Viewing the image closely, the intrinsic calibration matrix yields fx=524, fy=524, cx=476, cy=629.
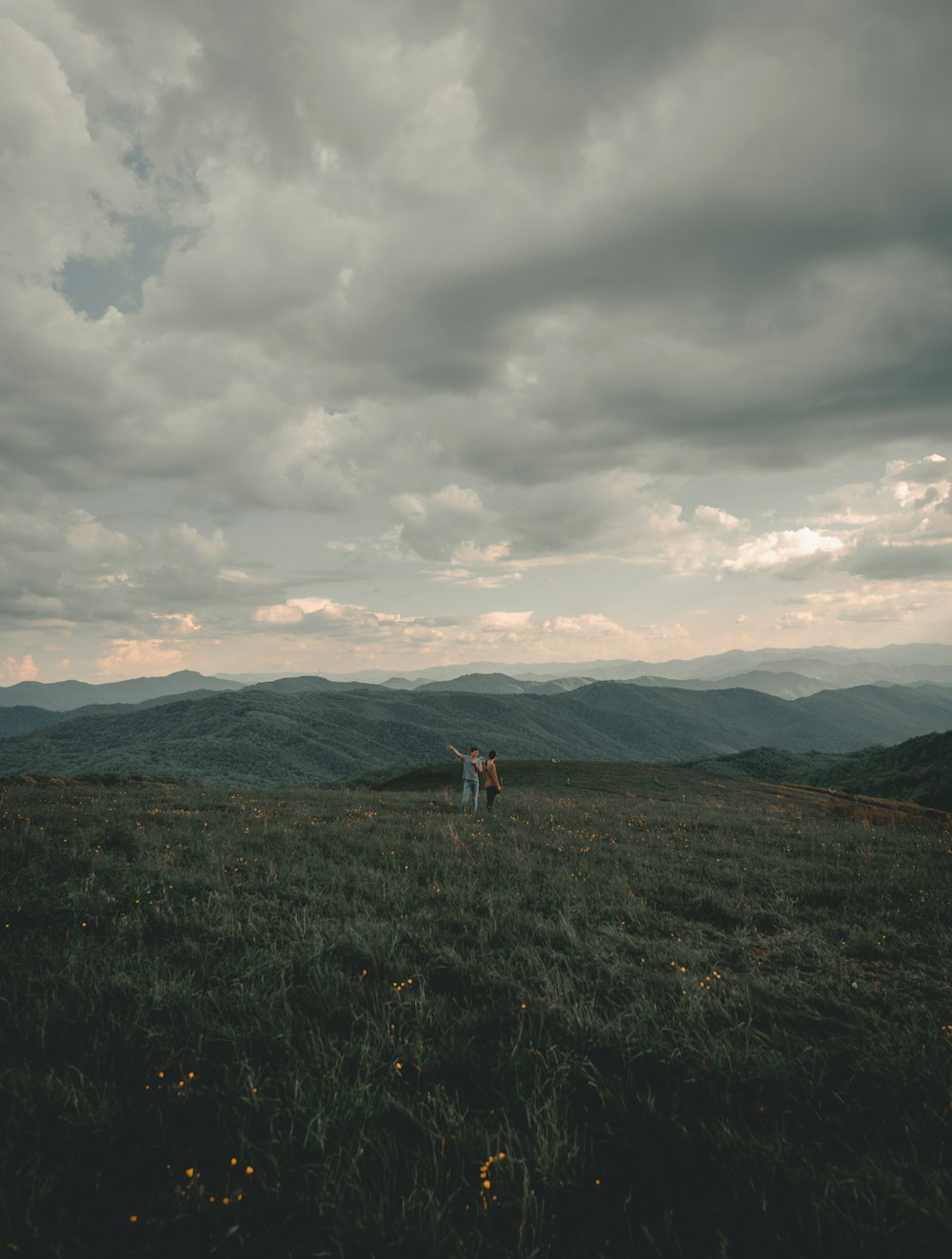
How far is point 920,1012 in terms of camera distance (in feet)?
16.9

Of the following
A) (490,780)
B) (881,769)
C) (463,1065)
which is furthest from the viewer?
(881,769)

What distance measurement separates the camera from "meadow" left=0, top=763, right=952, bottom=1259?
9.59ft

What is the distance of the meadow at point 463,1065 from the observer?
2922 millimetres

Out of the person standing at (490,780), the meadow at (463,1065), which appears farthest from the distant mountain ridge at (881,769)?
the meadow at (463,1065)

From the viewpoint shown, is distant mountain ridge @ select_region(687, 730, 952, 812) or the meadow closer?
the meadow

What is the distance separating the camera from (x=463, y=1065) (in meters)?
4.14

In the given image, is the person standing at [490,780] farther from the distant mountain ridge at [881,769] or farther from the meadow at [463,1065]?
the distant mountain ridge at [881,769]

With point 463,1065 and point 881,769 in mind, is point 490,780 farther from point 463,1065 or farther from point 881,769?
point 881,769

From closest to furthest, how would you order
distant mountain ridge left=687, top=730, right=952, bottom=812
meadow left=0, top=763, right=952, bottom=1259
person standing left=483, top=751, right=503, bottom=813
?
meadow left=0, top=763, right=952, bottom=1259 → person standing left=483, top=751, right=503, bottom=813 → distant mountain ridge left=687, top=730, right=952, bottom=812

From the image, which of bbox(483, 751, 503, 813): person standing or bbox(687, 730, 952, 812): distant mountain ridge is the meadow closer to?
bbox(483, 751, 503, 813): person standing

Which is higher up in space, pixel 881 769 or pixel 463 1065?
pixel 463 1065

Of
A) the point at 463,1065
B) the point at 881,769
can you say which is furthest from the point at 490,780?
the point at 881,769

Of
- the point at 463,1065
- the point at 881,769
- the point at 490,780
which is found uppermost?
the point at 463,1065

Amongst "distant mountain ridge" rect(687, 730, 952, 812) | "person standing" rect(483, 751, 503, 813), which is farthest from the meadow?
"distant mountain ridge" rect(687, 730, 952, 812)
